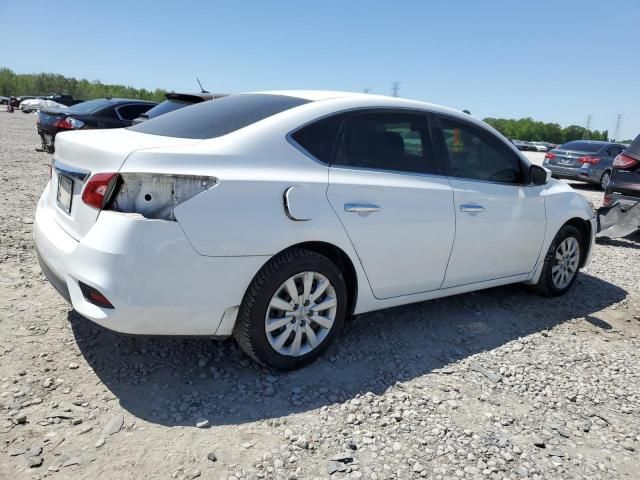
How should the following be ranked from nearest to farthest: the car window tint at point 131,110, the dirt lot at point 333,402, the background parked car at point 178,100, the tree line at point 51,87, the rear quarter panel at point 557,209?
the dirt lot at point 333,402 → the rear quarter panel at point 557,209 → the background parked car at point 178,100 → the car window tint at point 131,110 → the tree line at point 51,87

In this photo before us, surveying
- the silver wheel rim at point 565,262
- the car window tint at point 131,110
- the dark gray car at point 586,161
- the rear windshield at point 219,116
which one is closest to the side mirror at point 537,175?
the silver wheel rim at point 565,262

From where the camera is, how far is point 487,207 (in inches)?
155

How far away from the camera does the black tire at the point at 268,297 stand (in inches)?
113

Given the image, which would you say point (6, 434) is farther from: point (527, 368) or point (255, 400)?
point (527, 368)

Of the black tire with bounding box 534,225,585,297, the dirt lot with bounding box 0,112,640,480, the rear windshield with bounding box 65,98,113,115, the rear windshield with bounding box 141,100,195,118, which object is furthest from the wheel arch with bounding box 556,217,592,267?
the rear windshield with bounding box 65,98,113,115

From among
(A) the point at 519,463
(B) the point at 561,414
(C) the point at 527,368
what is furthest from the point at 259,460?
(C) the point at 527,368

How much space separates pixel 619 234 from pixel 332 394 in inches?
242

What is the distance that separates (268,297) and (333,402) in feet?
2.27

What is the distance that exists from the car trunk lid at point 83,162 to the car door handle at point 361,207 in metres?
0.97

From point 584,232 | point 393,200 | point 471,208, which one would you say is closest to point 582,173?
point 584,232

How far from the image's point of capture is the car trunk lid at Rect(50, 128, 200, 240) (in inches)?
106

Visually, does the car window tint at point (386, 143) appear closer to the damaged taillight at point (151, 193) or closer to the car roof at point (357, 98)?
the car roof at point (357, 98)

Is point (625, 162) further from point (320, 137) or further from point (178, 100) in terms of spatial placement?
point (178, 100)

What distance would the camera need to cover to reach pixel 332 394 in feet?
9.80
